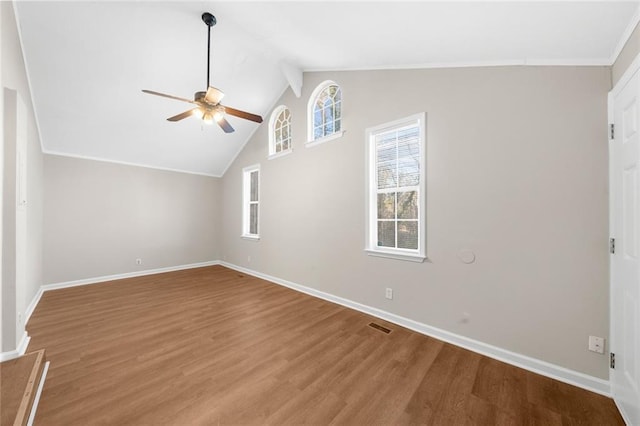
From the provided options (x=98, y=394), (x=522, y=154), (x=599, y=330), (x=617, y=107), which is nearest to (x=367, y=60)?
(x=522, y=154)

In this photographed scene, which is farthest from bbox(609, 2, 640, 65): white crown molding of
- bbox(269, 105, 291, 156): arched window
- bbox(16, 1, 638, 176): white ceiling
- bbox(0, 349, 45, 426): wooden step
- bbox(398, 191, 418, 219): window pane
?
bbox(0, 349, 45, 426): wooden step

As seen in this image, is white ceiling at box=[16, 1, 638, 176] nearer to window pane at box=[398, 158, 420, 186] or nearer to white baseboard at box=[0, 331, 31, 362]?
window pane at box=[398, 158, 420, 186]

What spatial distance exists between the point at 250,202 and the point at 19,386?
14.2 ft

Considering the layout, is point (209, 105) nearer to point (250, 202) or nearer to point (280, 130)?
point (280, 130)

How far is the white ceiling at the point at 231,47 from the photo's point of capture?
5.46ft

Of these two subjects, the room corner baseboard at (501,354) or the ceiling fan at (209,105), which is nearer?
the room corner baseboard at (501,354)

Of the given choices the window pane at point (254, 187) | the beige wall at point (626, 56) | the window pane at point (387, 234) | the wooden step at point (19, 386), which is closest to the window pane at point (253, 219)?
the window pane at point (254, 187)

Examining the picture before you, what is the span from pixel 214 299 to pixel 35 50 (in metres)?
3.79

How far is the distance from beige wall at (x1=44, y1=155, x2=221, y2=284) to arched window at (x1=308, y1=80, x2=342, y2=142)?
12.2 feet

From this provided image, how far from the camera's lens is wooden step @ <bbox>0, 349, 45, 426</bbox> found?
4.11 ft

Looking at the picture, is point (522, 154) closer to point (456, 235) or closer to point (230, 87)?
point (456, 235)

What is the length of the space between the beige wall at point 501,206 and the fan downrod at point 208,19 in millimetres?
1850

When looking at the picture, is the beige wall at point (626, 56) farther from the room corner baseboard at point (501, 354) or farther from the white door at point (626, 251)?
the room corner baseboard at point (501, 354)

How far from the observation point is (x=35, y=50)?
8.72 feet
